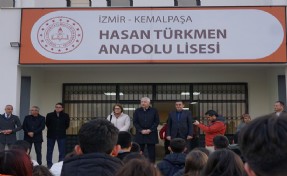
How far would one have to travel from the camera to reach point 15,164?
2703 millimetres

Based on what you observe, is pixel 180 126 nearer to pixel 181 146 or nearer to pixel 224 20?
pixel 224 20

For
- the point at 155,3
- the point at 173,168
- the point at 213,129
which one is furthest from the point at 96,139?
the point at 155,3

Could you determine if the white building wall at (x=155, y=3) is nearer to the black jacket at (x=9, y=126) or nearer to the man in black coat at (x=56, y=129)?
the man in black coat at (x=56, y=129)

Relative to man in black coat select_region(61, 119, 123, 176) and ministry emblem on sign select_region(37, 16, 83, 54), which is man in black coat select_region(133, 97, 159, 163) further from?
man in black coat select_region(61, 119, 123, 176)

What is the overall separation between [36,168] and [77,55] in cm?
701

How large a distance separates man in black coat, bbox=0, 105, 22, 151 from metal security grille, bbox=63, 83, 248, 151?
2.55 m

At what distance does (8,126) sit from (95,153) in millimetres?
7786

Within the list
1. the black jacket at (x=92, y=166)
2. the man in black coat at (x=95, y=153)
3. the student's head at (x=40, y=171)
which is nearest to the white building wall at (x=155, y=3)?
the student's head at (x=40, y=171)

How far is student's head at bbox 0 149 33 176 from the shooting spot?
8.84 ft

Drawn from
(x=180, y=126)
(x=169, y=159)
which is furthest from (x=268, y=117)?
(x=180, y=126)

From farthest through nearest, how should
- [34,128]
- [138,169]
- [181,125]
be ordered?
[34,128] < [181,125] < [138,169]

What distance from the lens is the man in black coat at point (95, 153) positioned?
257cm

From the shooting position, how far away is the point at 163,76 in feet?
39.9

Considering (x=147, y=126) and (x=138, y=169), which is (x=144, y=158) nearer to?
(x=138, y=169)
